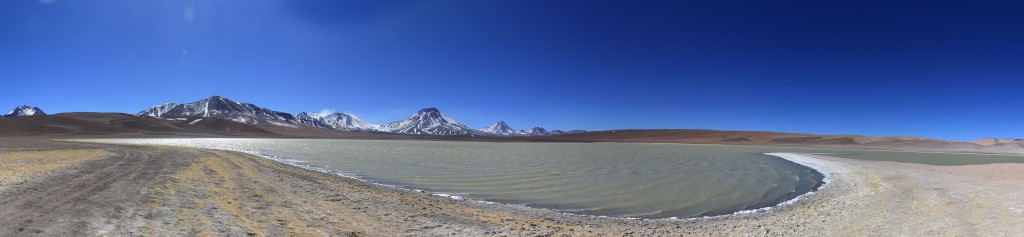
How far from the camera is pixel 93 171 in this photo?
11602 mm

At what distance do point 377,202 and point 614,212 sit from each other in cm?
537

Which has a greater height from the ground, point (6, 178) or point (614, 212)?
point (6, 178)

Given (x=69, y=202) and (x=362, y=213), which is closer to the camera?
(x=69, y=202)

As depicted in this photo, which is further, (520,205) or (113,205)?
(520,205)

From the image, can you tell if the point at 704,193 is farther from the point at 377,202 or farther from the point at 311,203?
the point at 311,203

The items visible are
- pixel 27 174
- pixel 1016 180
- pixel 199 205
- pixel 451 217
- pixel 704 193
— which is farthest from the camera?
pixel 1016 180

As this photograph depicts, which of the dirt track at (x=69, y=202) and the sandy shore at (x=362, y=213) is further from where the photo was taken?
the sandy shore at (x=362, y=213)

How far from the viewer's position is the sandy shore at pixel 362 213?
20.3 ft

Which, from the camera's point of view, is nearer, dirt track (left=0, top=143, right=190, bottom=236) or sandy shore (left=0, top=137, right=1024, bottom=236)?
dirt track (left=0, top=143, right=190, bottom=236)

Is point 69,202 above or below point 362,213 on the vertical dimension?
above

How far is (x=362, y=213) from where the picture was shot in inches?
313

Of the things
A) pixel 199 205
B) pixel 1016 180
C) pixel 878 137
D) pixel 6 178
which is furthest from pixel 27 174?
pixel 878 137

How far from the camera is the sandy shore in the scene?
620cm

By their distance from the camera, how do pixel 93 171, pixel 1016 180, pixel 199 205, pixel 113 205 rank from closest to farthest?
pixel 113 205 < pixel 199 205 < pixel 93 171 < pixel 1016 180
